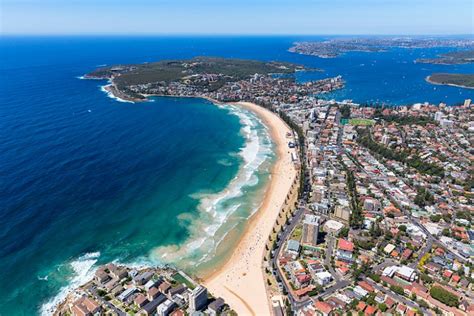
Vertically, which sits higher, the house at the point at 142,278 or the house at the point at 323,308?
the house at the point at 142,278

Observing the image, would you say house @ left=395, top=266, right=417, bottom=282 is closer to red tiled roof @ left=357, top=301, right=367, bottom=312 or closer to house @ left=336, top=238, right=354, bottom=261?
house @ left=336, top=238, right=354, bottom=261

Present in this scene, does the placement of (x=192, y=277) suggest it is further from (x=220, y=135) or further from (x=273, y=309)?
(x=220, y=135)

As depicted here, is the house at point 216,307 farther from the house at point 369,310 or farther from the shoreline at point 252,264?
the house at point 369,310

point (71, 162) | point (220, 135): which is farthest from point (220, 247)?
point (220, 135)

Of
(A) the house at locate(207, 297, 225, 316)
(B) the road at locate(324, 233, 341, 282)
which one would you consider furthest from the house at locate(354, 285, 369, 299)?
(A) the house at locate(207, 297, 225, 316)

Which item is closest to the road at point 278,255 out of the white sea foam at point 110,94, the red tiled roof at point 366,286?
the red tiled roof at point 366,286

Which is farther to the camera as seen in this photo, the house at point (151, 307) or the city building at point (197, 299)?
the house at point (151, 307)

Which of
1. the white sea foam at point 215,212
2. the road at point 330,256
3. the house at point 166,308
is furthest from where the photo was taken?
the white sea foam at point 215,212
